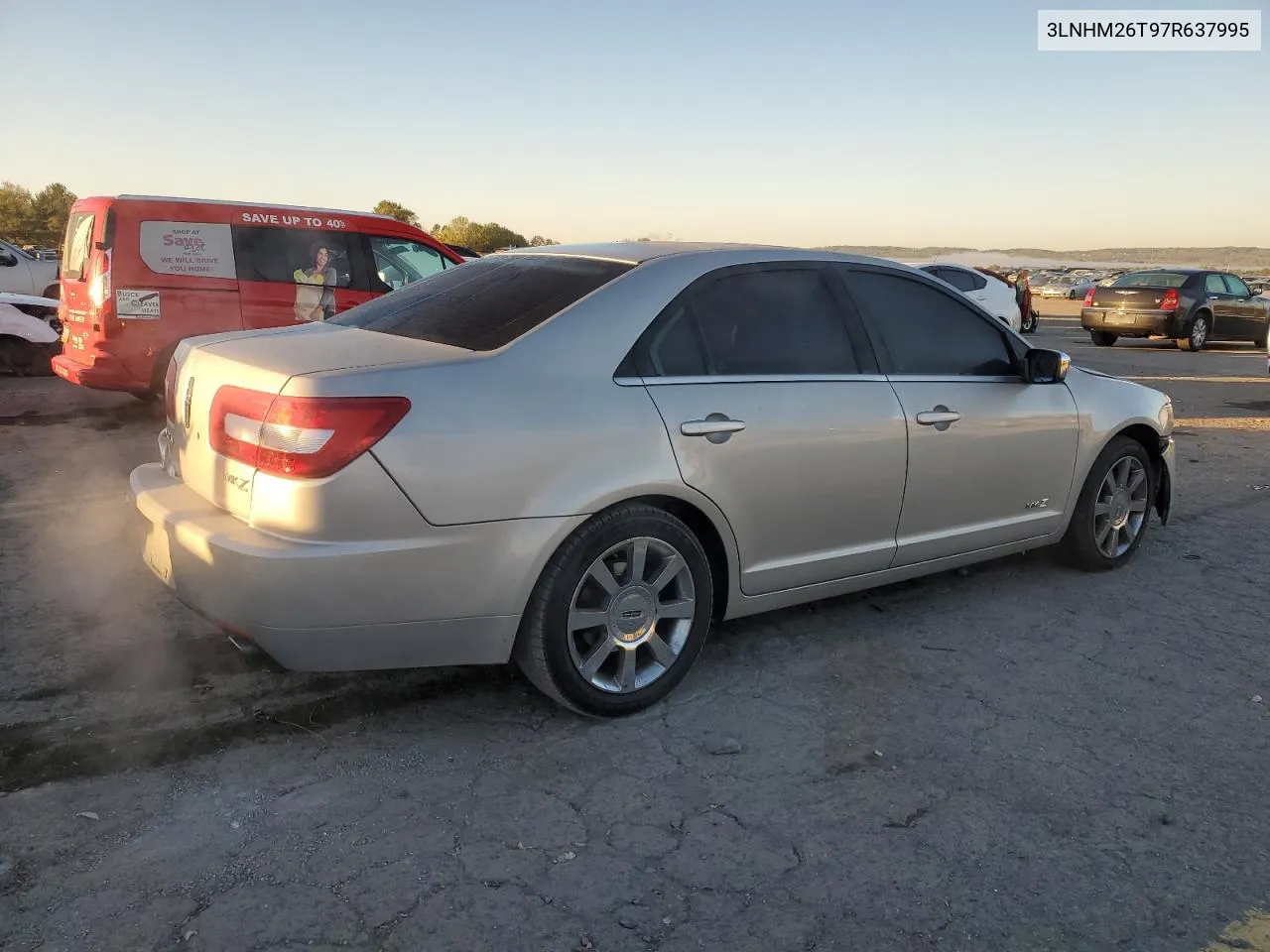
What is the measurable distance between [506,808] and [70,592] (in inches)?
104

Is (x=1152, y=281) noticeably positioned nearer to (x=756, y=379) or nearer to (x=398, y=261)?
(x=398, y=261)

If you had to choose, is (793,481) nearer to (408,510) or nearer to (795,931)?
(408,510)

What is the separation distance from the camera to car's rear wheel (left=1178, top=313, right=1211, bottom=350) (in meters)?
18.1

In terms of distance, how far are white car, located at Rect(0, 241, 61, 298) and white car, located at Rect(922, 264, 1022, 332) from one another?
13588 mm

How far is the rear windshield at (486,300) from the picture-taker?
329 cm

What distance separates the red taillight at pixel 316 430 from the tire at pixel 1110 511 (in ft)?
11.4

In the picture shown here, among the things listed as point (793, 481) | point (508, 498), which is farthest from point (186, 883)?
point (793, 481)

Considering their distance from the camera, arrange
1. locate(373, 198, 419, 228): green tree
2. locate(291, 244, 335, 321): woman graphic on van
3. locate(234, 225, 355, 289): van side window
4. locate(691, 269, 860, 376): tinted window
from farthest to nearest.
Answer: locate(373, 198, 419, 228): green tree < locate(291, 244, 335, 321): woman graphic on van < locate(234, 225, 355, 289): van side window < locate(691, 269, 860, 376): tinted window

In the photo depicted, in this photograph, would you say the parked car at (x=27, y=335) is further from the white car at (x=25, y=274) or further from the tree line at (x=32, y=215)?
the tree line at (x=32, y=215)

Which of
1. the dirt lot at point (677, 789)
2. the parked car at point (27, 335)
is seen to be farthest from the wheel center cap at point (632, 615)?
the parked car at point (27, 335)

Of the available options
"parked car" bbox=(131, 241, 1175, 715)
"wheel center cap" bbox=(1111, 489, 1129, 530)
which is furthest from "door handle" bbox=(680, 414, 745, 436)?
"wheel center cap" bbox=(1111, 489, 1129, 530)

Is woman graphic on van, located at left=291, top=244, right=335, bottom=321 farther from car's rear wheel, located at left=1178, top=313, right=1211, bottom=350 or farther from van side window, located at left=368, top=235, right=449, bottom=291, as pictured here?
car's rear wheel, located at left=1178, top=313, right=1211, bottom=350

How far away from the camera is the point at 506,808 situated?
9.19 feet

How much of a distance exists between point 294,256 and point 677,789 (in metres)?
7.24
